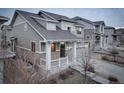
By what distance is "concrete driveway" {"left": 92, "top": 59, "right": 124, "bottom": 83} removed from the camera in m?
2.54

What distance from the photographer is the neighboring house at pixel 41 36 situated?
9.15 feet

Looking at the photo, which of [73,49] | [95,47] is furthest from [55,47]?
[95,47]

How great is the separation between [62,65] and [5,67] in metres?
1.52

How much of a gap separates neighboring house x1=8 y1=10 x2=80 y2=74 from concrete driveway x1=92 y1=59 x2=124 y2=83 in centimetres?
69

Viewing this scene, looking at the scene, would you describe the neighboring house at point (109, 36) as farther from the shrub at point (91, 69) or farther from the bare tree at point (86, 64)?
the shrub at point (91, 69)

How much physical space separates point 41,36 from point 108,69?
2.01 meters

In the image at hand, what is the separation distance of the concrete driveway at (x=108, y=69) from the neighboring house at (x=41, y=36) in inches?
27.3

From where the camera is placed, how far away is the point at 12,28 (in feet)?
9.79

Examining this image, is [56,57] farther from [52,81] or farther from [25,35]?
[25,35]

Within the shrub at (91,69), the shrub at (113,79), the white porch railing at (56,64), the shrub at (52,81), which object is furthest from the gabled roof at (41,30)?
the shrub at (113,79)

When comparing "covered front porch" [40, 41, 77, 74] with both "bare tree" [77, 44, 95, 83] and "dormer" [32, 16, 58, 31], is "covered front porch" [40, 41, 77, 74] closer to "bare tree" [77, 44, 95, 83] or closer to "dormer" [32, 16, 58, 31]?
"bare tree" [77, 44, 95, 83]

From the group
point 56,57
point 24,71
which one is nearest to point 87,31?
point 56,57

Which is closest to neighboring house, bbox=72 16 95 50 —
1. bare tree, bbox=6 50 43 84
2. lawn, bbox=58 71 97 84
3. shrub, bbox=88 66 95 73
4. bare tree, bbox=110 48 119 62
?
bare tree, bbox=110 48 119 62
